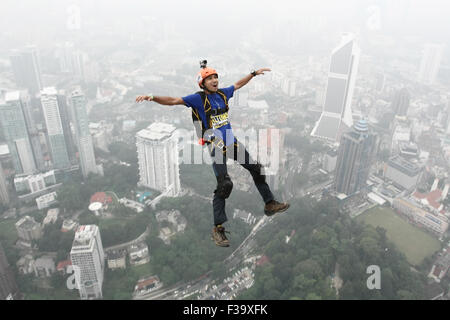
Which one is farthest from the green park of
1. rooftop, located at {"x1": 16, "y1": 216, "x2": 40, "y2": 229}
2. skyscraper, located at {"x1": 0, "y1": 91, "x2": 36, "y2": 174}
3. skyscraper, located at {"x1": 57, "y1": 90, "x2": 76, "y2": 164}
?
skyscraper, located at {"x1": 0, "y1": 91, "x2": 36, "y2": 174}

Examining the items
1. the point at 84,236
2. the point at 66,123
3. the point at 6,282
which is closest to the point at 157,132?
the point at 66,123

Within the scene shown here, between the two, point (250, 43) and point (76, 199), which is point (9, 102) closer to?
point (76, 199)

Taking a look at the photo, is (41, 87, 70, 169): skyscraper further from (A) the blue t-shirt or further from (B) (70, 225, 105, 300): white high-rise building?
(A) the blue t-shirt

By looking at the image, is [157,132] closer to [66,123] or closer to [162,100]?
[66,123]

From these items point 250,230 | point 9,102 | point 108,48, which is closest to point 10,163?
point 9,102

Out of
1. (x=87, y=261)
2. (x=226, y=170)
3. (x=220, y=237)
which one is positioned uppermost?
(x=226, y=170)

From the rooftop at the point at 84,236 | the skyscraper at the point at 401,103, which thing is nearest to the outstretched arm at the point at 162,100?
the rooftop at the point at 84,236
